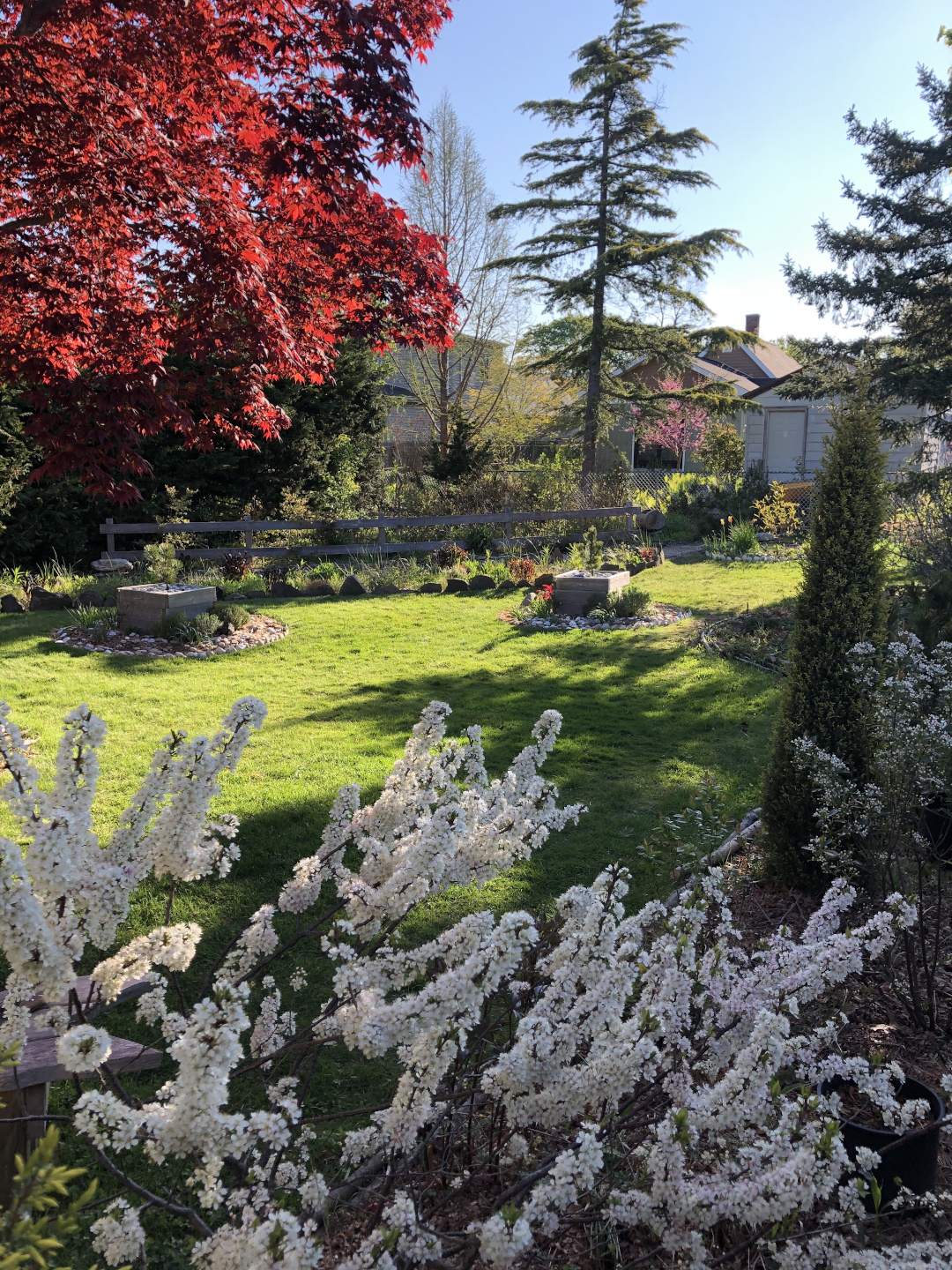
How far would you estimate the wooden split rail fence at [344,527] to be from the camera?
12461 millimetres

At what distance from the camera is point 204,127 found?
506 cm

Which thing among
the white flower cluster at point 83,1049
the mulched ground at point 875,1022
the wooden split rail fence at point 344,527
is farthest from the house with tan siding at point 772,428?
the white flower cluster at point 83,1049

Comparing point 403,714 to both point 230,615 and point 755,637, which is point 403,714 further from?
point 755,637

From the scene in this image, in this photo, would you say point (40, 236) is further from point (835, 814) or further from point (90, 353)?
point (835, 814)

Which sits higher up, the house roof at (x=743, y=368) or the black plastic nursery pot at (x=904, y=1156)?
the house roof at (x=743, y=368)

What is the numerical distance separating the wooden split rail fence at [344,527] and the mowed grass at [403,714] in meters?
2.83

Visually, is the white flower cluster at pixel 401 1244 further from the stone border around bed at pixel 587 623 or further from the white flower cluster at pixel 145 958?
the stone border around bed at pixel 587 623

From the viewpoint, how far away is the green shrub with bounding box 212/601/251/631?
9188 millimetres

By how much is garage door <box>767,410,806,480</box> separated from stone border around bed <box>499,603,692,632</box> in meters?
17.2

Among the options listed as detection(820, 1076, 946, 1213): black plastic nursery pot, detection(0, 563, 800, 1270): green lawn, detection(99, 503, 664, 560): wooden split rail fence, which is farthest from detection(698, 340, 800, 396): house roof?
detection(820, 1076, 946, 1213): black plastic nursery pot

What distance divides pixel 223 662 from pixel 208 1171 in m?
6.98

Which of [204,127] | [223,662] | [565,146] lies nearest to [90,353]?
[204,127]

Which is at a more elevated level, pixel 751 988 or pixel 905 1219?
pixel 751 988

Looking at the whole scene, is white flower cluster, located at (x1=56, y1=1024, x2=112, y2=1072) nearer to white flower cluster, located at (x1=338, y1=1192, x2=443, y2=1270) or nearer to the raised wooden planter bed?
white flower cluster, located at (x1=338, y1=1192, x2=443, y2=1270)
